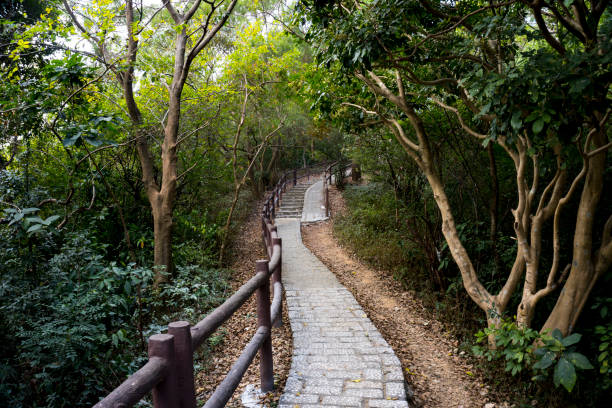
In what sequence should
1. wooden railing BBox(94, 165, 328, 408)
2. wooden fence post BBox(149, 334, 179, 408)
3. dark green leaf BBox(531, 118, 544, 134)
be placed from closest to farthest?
wooden railing BBox(94, 165, 328, 408) < wooden fence post BBox(149, 334, 179, 408) < dark green leaf BBox(531, 118, 544, 134)

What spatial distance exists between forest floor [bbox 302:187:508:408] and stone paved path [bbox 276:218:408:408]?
34 cm

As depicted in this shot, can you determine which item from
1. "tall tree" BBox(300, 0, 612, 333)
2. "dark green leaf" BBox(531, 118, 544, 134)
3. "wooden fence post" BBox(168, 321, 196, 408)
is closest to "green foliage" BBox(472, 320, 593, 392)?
"tall tree" BBox(300, 0, 612, 333)

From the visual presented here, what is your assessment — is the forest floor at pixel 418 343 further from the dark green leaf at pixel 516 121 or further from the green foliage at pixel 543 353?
the dark green leaf at pixel 516 121

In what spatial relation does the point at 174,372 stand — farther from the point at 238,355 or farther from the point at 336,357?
the point at 238,355

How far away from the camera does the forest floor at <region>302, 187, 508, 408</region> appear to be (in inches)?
153

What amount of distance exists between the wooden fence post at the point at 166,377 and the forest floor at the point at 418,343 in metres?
2.64

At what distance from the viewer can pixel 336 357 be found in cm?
414

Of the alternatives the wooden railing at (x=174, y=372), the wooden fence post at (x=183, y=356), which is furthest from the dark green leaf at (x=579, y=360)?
the wooden fence post at (x=183, y=356)

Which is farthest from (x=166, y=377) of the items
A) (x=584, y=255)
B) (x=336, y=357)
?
(x=584, y=255)

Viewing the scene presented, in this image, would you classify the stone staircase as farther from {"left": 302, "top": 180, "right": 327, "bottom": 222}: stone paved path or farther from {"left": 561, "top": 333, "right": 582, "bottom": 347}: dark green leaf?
{"left": 561, "top": 333, "right": 582, "bottom": 347}: dark green leaf

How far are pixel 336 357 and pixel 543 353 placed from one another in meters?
2.03

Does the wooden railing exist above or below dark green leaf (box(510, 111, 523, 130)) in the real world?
below

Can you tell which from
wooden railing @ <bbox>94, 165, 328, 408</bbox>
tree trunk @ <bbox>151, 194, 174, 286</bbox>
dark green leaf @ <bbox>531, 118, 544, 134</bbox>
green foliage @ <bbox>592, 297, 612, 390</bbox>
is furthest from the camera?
tree trunk @ <bbox>151, 194, 174, 286</bbox>

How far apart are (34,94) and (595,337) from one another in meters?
7.05
